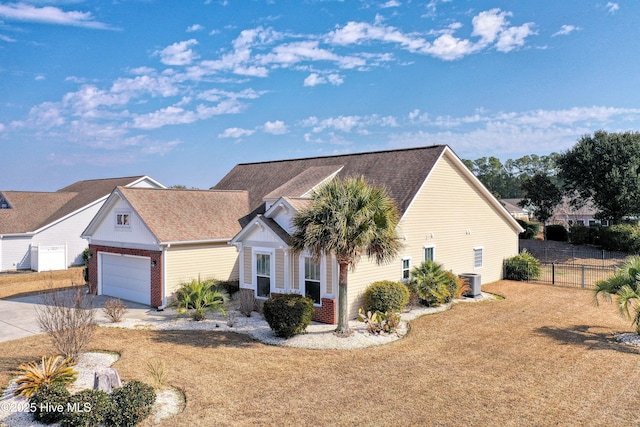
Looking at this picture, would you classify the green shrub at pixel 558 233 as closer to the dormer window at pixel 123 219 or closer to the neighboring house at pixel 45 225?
the neighboring house at pixel 45 225

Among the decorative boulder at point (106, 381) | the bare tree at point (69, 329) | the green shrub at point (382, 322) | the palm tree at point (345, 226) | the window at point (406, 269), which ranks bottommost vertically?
the green shrub at point (382, 322)

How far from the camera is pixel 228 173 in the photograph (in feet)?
91.8

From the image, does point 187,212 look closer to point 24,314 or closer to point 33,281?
point 24,314

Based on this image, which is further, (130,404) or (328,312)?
(328,312)

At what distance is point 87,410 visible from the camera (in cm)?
732

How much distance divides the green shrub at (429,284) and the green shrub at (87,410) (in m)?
12.3

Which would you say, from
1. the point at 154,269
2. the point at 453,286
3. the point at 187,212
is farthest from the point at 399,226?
the point at 154,269

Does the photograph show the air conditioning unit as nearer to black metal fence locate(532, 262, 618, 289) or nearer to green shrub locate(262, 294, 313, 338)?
black metal fence locate(532, 262, 618, 289)

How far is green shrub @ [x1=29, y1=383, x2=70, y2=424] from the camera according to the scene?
7.52 metres

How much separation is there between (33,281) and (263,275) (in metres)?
17.5

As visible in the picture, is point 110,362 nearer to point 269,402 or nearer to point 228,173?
point 269,402

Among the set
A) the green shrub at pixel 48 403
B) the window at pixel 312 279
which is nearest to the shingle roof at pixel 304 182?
the window at pixel 312 279

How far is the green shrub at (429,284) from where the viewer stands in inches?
675

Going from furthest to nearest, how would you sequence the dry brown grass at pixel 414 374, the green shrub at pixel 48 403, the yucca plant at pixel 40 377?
the yucca plant at pixel 40 377
the dry brown grass at pixel 414 374
the green shrub at pixel 48 403
